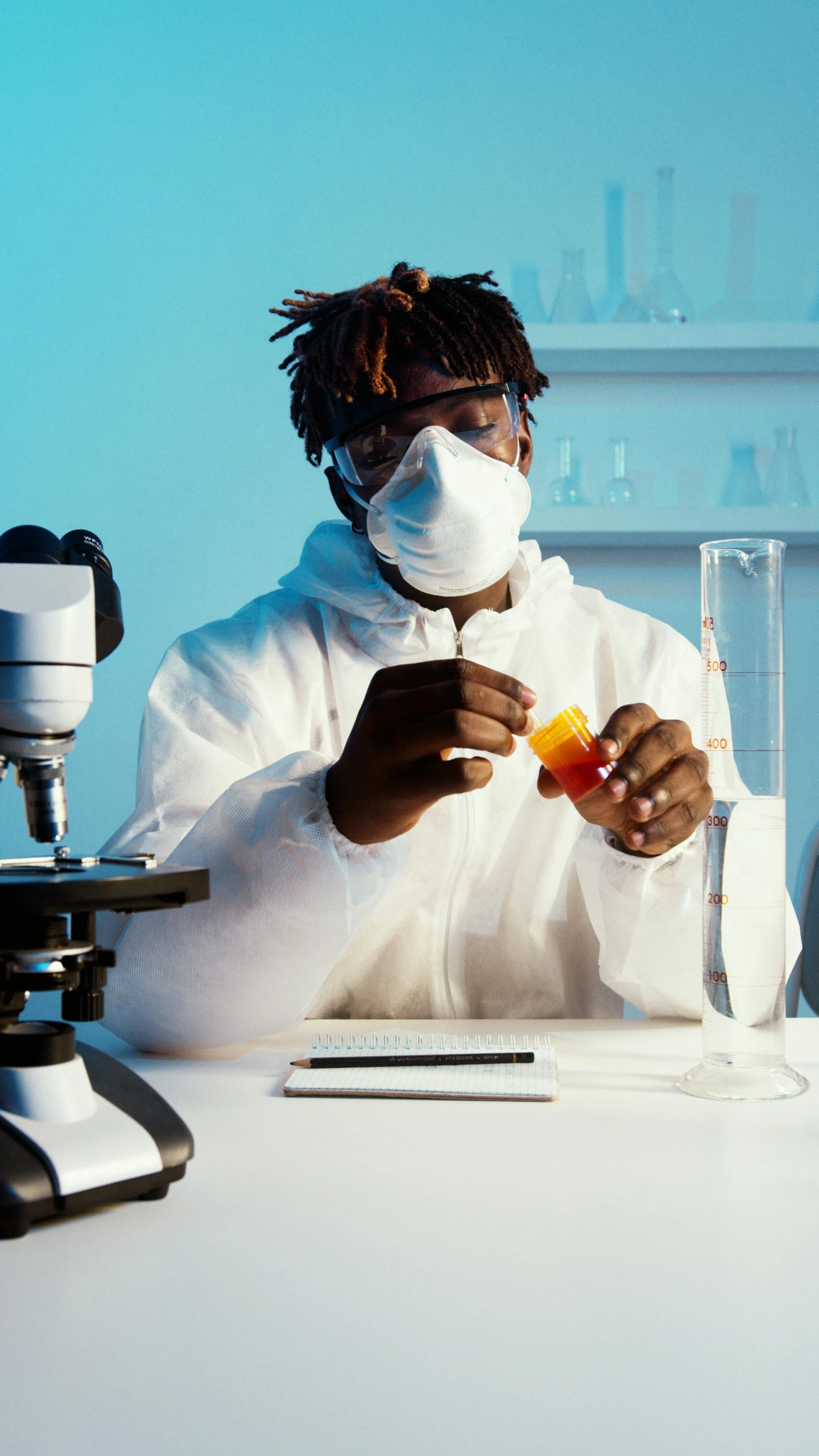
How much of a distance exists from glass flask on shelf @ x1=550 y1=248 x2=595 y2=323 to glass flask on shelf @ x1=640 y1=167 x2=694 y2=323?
0.14 meters

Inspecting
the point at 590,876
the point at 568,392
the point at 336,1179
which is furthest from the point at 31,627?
the point at 568,392

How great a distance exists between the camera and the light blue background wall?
9.24 ft

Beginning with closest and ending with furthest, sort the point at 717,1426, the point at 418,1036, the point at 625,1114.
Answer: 1. the point at 717,1426
2. the point at 625,1114
3. the point at 418,1036

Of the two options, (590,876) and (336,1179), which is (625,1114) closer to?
(336,1179)

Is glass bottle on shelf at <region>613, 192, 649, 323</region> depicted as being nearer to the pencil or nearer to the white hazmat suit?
the white hazmat suit

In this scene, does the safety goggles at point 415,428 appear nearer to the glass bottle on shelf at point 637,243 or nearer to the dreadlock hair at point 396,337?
the dreadlock hair at point 396,337

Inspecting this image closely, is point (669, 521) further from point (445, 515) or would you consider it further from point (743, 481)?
point (445, 515)

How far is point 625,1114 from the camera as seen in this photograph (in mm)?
850

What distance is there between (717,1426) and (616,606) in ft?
4.07

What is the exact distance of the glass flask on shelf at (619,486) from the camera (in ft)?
8.89

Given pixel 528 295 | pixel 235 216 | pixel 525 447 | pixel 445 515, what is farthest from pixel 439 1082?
pixel 235 216

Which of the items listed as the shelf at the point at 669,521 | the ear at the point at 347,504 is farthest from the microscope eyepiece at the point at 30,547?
the shelf at the point at 669,521

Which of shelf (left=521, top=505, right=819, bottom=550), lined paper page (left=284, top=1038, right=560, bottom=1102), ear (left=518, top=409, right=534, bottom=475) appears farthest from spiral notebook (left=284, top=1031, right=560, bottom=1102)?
shelf (left=521, top=505, right=819, bottom=550)

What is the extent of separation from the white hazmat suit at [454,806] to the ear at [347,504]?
2 cm
